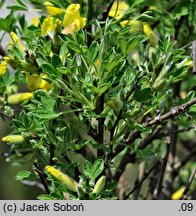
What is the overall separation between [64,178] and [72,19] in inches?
14.4

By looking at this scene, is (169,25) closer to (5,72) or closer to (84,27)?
(84,27)

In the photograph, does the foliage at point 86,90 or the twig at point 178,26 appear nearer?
the foliage at point 86,90

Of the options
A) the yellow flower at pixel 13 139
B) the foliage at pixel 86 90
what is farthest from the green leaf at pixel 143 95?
the yellow flower at pixel 13 139

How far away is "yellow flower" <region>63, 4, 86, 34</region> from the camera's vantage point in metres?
1.28

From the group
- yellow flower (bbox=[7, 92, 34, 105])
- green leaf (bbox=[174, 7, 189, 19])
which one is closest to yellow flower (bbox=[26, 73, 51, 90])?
yellow flower (bbox=[7, 92, 34, 105])

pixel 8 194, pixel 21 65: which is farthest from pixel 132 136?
pixel 8 194

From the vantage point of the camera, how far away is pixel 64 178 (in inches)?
47.9

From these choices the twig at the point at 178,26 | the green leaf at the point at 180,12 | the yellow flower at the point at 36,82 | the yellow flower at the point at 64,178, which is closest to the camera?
the yellow flower at the point at 64,178

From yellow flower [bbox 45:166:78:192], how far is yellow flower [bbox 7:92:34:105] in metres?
0.29

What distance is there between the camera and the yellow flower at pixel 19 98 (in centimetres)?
146

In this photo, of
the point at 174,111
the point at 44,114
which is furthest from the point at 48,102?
the point at 174,111

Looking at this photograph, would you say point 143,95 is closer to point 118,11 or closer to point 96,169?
point 96,169

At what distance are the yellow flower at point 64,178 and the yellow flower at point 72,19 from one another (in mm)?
315

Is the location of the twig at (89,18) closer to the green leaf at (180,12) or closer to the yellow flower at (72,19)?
the yellow flower at (72,19)
